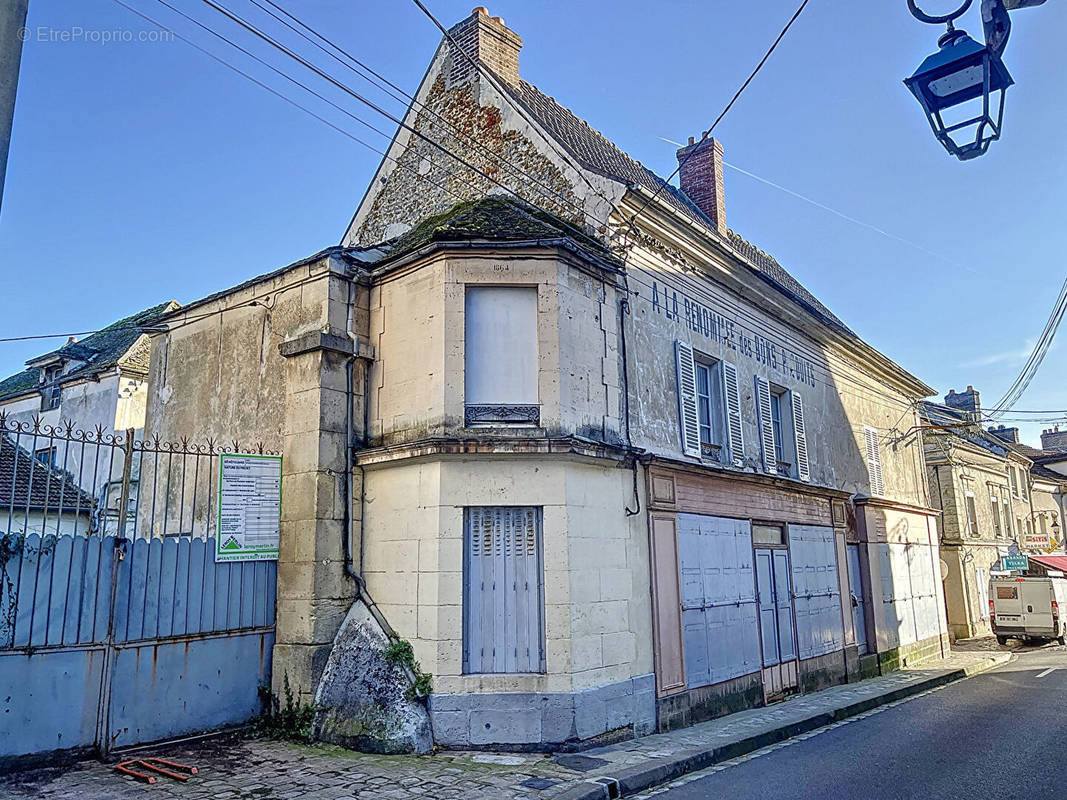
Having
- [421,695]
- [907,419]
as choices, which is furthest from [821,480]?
[421,695]

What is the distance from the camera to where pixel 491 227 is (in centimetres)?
936

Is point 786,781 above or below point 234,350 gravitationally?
below

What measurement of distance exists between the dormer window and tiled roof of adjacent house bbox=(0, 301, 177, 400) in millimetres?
351

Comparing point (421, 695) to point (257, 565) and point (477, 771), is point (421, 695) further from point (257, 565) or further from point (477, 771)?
point (257, 565)

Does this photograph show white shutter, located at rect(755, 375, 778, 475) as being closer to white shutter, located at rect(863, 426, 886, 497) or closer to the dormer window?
white shutter, located at rect(863, 426, 886, 497)

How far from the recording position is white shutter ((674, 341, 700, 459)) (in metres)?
11.2

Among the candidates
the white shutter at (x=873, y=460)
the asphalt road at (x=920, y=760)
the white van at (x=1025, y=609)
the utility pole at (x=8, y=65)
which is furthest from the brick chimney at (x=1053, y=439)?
the utility pole at (x=8, y=65)

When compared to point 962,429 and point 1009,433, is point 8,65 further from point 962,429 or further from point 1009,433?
point 1009,433

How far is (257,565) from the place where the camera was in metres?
8.92

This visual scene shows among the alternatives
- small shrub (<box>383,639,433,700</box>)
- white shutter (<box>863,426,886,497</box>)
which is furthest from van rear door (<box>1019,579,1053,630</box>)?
small shrub (<box>383,639,433,700</box>)

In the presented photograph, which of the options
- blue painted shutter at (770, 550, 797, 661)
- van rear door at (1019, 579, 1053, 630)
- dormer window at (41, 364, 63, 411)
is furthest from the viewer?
van rear door at (1019, 579, 1053, 630)

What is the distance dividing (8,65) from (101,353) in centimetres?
1803

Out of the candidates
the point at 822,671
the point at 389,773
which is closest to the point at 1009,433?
the point at 822,671

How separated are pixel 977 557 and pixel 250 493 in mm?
25992
